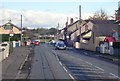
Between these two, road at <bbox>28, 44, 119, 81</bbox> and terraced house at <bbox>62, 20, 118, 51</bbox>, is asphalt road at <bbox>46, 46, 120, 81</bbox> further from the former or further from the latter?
terraced house at <bbox>62, 20, 118, 51</bbox>

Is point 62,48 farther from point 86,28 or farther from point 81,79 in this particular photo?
point 81,79

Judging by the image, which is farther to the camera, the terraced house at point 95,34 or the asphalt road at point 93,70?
the terraced house at point 95,34

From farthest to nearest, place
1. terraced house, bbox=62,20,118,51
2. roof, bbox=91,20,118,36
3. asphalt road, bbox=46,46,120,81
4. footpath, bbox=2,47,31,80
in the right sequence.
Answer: roof, bbox=91,20,118,36 → terraced house, bbox=62,20,118,51 → footpath, bbox=2,47,31,80 → asphalt road, bbox=46,46,120,81

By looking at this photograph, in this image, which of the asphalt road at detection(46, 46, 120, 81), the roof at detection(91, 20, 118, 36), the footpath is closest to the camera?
the asphalt road at detection(46, 46, 120, 81)

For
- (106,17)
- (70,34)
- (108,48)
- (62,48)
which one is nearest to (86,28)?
(70,34)

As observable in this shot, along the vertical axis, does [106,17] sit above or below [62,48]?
above

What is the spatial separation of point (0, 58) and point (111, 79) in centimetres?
1544

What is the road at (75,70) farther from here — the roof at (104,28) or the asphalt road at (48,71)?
the roof at (104,28)

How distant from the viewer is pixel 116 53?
48.4 meters

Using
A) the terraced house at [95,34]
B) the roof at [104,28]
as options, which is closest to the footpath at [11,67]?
the terraced house at [95,34]

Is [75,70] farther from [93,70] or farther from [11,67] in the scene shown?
[11,67]

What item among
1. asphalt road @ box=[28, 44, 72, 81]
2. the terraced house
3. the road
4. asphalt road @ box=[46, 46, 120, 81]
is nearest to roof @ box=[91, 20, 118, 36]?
the terraced house

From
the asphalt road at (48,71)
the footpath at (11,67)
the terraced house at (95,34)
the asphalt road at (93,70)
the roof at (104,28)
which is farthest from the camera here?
the roof at (104,28)

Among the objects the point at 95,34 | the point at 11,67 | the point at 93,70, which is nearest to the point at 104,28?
the point at 95,34
